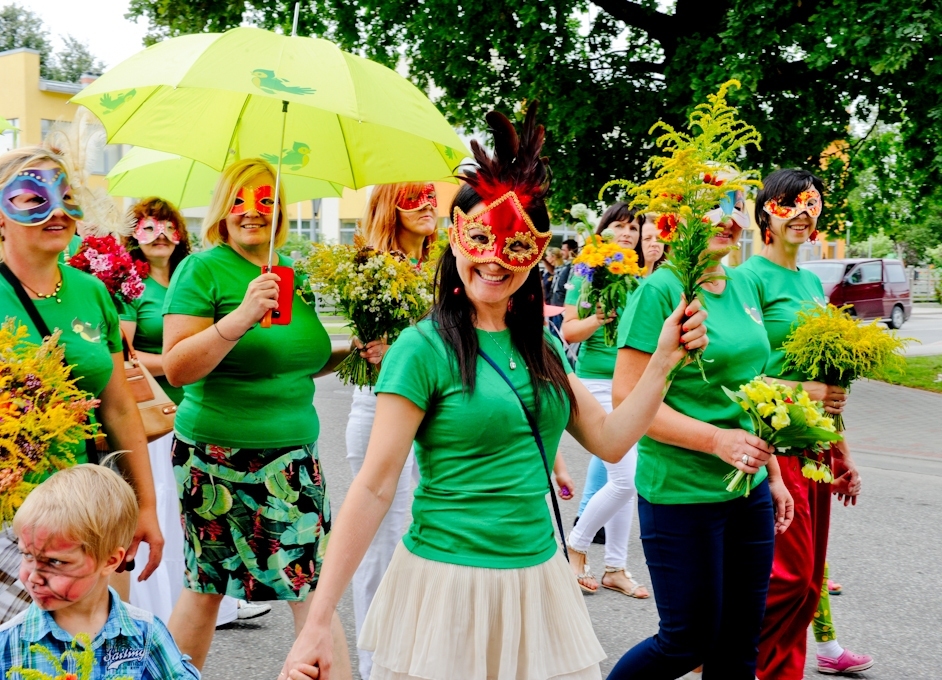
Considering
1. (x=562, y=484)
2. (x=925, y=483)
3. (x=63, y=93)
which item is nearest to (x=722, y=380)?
(x=562, y=484)

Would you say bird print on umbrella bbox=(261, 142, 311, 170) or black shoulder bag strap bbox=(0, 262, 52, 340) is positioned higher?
bird print on umbrella bbox=(261, 142, 311, 170)

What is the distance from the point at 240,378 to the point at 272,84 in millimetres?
1098

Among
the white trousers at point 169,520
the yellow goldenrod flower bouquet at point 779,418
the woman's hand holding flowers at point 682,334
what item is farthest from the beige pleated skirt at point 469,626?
the white trousers at point 169,520

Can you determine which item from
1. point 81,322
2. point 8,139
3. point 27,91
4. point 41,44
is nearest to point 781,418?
point 81,322

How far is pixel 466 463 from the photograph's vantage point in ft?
8.26

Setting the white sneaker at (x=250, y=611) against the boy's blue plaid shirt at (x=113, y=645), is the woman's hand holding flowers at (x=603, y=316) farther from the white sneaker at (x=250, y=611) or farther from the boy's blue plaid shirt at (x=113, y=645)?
the boy's blue plaid shirt at (x=113, y=645)

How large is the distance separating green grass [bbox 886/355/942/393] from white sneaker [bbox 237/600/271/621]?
42.1 feet

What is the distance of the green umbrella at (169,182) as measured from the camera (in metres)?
4.88

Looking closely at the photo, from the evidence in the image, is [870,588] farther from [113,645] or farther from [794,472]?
[113,645]

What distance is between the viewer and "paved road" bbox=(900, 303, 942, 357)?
77.5 ft

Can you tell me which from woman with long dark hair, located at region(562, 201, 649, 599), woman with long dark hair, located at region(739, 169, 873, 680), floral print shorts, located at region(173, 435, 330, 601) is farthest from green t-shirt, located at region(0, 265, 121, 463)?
woman with long dark hair, located at region(562, 201, 649, 599)

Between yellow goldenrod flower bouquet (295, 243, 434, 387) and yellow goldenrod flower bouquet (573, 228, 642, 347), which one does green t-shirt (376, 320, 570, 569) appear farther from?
yellow goldenrod flower bouquet (573, 228, 642, 347)

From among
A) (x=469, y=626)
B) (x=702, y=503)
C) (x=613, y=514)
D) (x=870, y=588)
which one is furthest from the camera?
(x=870, y=588)

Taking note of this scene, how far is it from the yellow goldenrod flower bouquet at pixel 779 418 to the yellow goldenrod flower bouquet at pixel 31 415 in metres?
2.04
